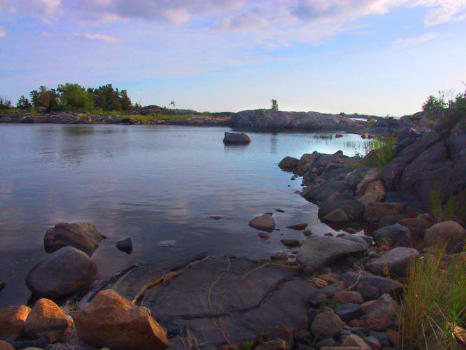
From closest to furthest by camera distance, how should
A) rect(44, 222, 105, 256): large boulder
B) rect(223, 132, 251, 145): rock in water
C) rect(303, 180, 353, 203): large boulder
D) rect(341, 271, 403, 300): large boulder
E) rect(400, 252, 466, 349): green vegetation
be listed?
rect(400, 252, 466, 349): green vegetation
rect(341, 271, 403, 300): large boulder
rect(44, 222, 105, 256): large boulder
rect(303, 180, 353, 203): large boulder
rect(223, 132, 251, 145): rock in water

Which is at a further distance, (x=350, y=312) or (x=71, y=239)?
(x=71, y=239)

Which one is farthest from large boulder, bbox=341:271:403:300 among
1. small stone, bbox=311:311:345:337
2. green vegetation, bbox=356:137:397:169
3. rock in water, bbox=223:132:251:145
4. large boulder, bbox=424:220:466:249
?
rock in water, bbox=223:132:251:145

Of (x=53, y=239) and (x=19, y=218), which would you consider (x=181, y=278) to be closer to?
(x=53, y=239)

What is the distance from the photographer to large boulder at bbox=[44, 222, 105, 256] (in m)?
10.8

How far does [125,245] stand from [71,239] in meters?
1.45

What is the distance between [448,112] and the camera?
53.6 feet

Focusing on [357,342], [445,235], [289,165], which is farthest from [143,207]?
[289,165]

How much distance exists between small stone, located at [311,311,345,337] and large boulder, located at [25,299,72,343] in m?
4.06

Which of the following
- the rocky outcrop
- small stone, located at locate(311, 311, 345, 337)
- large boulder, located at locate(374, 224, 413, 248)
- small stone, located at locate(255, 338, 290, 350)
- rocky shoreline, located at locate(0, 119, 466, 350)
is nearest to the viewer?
small stone, located at locate(255, 338, 290, 350)

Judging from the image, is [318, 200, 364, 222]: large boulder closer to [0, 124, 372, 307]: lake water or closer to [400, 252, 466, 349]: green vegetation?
[0, 124, 372, 307]: lake water

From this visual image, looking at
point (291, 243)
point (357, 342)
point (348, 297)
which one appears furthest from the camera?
point (291, 243)

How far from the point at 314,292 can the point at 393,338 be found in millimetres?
2330

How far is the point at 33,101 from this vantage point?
150500 millimetres

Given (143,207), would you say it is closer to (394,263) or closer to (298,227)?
(298,227)
